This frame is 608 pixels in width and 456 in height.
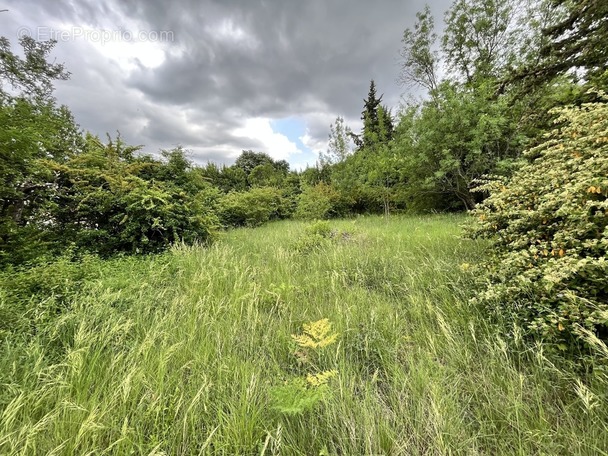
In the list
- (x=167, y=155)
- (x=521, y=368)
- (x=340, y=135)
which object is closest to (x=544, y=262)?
(x=521, y=368)

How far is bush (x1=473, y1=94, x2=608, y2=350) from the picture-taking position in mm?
1653

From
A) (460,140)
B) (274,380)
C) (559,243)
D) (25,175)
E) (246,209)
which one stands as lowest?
(274,380)

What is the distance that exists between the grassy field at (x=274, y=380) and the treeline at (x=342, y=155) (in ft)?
7.48

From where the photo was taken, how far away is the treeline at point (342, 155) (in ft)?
13.5

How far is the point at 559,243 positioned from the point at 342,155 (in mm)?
14419

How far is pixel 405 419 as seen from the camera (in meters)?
1.43

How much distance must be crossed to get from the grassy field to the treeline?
228cm

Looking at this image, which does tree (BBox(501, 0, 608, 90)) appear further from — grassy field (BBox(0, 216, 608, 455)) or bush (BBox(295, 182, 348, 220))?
bush (BBox(295, 182, 348, 220))

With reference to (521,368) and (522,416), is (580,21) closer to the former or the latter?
(521,368)

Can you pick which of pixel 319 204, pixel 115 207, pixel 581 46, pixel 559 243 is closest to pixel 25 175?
pixel 115 207

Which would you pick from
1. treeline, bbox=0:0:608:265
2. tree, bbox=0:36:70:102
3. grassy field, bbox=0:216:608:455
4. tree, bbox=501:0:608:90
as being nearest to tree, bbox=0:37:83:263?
treeline, bbox=0:0:608:265

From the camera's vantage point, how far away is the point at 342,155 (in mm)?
15523

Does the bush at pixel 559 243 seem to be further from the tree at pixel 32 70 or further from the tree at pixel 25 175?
the tree at pixel 32 70

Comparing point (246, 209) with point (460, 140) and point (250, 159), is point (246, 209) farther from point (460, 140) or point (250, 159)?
point (250, 159)
